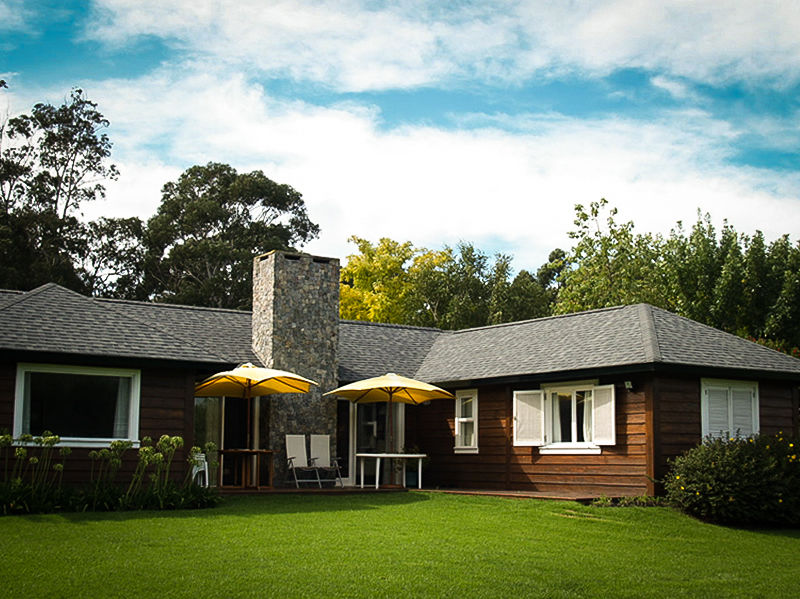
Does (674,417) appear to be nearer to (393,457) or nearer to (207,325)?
(393,457)

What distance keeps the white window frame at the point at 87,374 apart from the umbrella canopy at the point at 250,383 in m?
1.76

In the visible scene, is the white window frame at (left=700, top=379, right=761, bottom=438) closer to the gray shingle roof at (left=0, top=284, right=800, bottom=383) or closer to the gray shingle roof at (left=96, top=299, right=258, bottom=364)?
the gray shingle roof at (left=0, top=284, right=800, bottom=383)

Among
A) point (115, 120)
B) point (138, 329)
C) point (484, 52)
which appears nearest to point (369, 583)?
point (138, 329)

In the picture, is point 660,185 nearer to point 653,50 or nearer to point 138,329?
point 653,50

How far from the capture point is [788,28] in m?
16.0

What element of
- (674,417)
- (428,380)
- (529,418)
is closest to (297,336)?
(428,380)

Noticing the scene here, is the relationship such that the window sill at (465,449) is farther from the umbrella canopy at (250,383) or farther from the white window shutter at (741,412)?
the white window shutter at (741,412)

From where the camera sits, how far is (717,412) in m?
16.3

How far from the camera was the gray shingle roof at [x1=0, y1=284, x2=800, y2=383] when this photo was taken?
14922 millimetres

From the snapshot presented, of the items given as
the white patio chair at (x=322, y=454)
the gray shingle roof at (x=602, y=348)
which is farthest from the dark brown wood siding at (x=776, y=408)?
the white patio chair at (x=322, y=454)

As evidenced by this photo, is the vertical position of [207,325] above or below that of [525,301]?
below

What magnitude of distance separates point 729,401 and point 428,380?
6223 mm

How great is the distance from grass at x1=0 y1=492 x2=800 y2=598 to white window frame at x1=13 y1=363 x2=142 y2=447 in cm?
210

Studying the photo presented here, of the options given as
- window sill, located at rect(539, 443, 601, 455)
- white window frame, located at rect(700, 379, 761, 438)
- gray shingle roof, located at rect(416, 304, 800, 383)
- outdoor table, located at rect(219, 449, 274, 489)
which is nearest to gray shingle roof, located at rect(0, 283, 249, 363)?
outdoor table, located at rect(219, 449, 274, 489)
